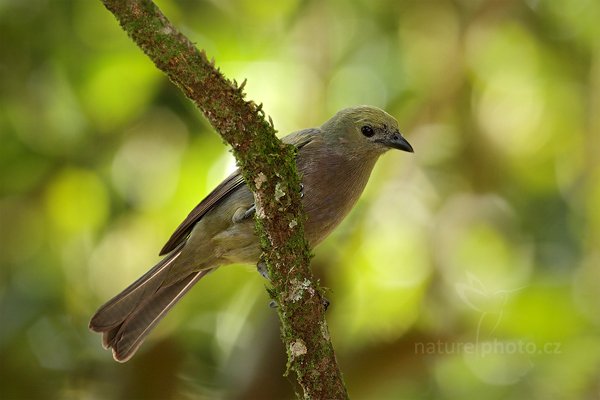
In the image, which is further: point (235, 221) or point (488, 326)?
point (488, 326)

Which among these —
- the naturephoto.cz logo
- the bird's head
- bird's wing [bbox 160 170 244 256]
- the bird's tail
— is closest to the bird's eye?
the bird's head

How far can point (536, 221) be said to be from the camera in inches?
316

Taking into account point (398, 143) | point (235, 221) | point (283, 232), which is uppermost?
point (398, 143)

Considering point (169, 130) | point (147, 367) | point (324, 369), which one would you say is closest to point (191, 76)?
point (324, 369)

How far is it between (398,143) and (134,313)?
206 cm

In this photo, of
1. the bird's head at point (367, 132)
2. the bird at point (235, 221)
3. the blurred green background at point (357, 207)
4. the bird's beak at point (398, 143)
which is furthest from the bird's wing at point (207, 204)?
the blurred green background at point (357, 207)

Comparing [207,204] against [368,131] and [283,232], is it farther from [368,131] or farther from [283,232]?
[283,232]

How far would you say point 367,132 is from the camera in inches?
232

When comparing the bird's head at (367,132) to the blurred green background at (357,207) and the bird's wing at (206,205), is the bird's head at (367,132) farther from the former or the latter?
the blurred green background at (357,207)

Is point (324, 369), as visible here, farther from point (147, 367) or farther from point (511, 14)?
point (511, 14)

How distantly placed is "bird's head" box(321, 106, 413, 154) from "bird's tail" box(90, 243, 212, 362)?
4.25 ft

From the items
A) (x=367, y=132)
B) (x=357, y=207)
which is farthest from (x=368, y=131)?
(x=357, y=207)

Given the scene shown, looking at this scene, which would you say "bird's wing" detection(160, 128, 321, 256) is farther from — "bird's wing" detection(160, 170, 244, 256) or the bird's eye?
the bird's eye

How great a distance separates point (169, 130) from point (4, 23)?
5.43ft
